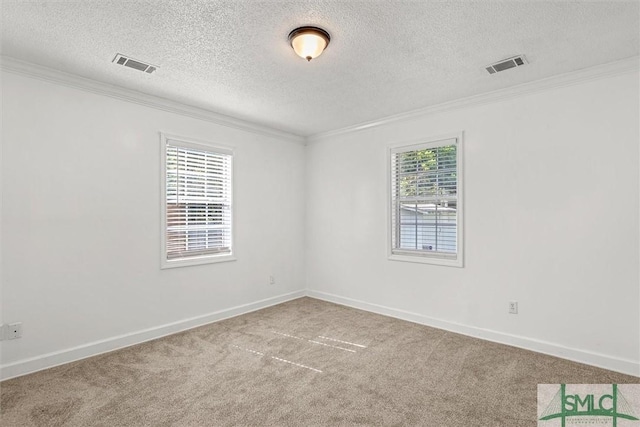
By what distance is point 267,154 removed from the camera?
485 centimetres

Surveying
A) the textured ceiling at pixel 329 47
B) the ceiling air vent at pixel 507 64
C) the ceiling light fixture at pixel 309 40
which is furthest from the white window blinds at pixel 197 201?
the ceiling air vent at pixel 507 64

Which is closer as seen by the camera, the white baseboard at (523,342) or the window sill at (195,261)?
the white baseboard at (523,342)

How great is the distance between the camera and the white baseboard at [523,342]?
2.78m

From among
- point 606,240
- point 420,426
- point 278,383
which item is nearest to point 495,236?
point 606,240

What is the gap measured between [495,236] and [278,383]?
8.61 feet

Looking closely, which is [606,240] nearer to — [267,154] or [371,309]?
[371,309]

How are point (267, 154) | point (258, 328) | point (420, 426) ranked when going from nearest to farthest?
point (420, 426) → point (258, 328) → point (267, 154)

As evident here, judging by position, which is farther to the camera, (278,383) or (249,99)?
(249,99)

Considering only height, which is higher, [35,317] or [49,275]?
[49,275]

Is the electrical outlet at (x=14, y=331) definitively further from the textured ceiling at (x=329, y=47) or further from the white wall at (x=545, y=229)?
the white wall at (x=545, y=229)

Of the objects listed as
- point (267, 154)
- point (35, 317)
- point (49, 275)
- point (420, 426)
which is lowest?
point (420, 426)

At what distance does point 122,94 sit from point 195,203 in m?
1.38

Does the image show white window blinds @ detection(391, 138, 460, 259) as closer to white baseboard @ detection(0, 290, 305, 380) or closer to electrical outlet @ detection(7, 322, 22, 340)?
white baseboard @ detection(0, 290, 305, 380)

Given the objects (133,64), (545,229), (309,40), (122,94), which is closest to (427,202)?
(545,229)
